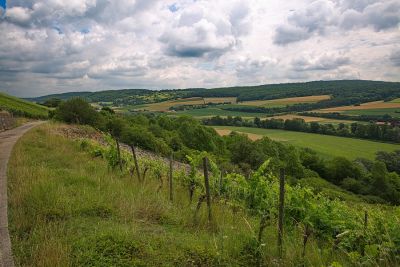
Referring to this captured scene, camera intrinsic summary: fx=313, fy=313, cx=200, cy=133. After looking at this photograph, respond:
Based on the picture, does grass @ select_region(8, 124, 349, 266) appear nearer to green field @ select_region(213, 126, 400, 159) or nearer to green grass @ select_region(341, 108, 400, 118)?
green field @ select_region(213, 126, 400, 159)

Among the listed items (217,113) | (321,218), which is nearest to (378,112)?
(217,113)

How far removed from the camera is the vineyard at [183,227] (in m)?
5.18

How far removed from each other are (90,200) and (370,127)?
9872cm

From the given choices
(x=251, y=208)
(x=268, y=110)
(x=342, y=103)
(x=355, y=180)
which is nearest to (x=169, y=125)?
(x=355, y=180)

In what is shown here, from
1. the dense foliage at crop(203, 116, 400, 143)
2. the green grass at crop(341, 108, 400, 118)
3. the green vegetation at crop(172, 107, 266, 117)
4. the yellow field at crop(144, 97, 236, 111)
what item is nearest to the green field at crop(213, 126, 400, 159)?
the dense foliage at crop(203, 116, 400, 143)

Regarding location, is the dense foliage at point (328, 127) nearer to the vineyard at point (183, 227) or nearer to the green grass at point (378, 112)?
the green grass at point (378, 112)

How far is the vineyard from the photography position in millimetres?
5184

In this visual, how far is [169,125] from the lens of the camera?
7269cm

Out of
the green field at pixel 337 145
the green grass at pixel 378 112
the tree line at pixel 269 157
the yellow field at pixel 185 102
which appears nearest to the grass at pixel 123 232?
the tree line at pixel 269 157

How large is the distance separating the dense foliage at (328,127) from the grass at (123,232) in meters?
93.5

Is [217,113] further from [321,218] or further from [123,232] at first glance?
[123,232]

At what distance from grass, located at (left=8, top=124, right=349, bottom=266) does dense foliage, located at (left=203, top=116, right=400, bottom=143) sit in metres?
93.5

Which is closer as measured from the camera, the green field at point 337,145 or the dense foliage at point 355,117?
the green field at point 337,145

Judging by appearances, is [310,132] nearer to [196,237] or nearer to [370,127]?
[370,127]
